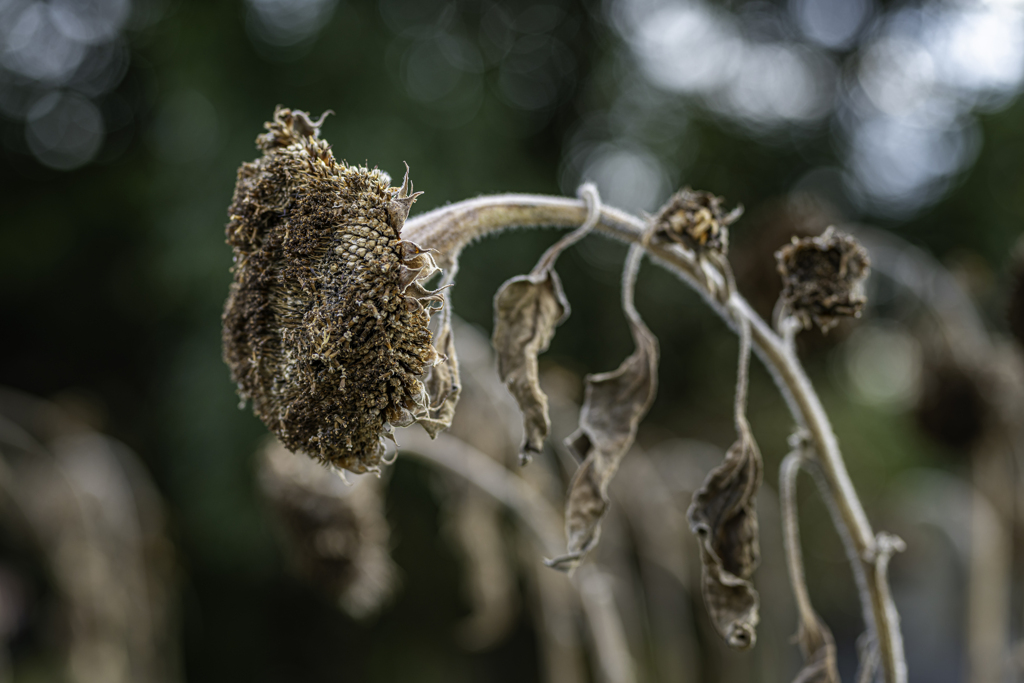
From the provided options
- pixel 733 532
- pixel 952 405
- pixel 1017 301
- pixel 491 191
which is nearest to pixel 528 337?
pixel 733 532

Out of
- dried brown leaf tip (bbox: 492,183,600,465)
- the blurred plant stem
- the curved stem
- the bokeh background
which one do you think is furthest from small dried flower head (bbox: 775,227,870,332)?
the bokeh background

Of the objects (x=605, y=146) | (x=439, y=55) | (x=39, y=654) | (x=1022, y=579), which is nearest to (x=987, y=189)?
(x=605, y=146)

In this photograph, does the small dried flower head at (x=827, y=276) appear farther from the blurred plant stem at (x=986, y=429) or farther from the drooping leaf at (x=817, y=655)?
the blurred plant stem at (x=986, y=429)

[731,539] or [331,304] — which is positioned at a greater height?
[331,304]

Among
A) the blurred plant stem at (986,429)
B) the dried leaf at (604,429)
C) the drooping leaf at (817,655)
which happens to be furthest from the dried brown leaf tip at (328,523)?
the blurred plant stem at (986,429)

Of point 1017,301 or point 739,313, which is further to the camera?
point 1017,301

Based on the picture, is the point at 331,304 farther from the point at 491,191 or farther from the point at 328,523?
the point at 491,191
